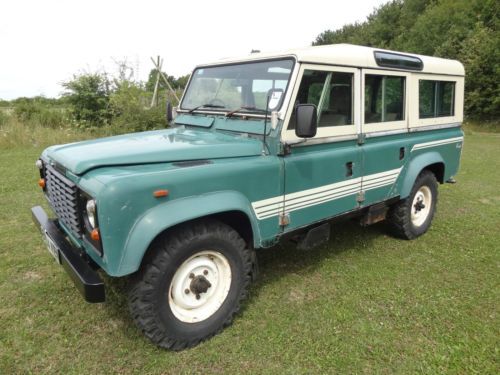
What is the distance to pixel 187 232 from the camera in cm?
250

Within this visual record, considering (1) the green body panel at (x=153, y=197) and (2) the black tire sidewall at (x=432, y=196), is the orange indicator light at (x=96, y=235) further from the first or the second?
(2) the black tire sidewall at (x=432, y=196)

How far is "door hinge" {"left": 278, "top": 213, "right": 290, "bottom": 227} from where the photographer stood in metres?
3.04

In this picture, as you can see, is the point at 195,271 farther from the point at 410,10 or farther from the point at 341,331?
the point at 410,10

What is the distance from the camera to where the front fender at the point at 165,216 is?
2.19 meters

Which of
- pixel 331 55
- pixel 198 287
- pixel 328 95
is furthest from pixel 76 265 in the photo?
pixel 331 55

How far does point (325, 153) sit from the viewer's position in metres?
3.27

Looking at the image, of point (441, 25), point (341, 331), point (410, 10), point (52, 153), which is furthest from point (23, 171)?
point (410, 10)

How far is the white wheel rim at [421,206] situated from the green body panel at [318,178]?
147cm

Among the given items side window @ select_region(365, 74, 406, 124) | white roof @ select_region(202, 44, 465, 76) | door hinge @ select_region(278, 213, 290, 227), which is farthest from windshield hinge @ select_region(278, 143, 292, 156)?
side window @ select_region(365, 74, 406, 124)

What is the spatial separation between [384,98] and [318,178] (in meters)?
1.26

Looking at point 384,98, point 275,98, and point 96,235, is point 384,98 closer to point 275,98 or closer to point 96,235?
point 275,98

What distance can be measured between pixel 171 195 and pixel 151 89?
13.5 meters

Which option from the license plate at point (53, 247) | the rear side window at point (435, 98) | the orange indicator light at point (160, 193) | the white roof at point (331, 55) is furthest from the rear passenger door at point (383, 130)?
the license plate at point (53, 247)

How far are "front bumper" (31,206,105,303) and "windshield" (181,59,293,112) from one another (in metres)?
1.71
